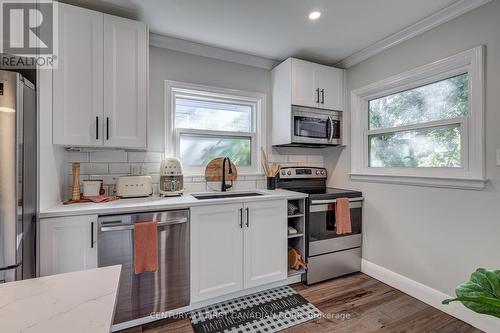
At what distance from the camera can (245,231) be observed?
2096 mm

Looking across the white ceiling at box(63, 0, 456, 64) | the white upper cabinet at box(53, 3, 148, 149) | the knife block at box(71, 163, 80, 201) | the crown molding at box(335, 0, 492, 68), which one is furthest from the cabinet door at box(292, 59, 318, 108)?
the knife block at box(71, 163, 80, 201)

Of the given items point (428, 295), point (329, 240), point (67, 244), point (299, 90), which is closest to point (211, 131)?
point (299, 90)

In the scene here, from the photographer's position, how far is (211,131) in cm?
260

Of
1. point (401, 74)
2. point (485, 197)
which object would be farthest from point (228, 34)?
point (485, 197)

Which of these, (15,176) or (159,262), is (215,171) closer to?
(159,262)

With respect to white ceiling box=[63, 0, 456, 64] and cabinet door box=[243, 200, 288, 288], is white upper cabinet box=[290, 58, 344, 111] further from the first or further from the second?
cabinet door box=[243, 200, 288, 288]

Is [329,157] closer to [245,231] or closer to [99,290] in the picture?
[245,231]

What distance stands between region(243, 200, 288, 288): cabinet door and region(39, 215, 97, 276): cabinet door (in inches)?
46.1

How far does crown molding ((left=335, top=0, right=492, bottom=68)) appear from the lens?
1764 mm

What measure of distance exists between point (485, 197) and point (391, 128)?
989mm

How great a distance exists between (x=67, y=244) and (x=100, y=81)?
1215mm

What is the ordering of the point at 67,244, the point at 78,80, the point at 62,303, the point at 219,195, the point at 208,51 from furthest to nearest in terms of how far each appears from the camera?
the point at 208,51
the point at 219,195
the point at 78,80
the point at 67,244
the point at 62,303

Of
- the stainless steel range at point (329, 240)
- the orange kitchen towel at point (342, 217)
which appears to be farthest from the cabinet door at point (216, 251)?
the orange kitchen towel at point (342, 217)

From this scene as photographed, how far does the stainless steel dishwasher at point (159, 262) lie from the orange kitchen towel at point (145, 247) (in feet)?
0.13
